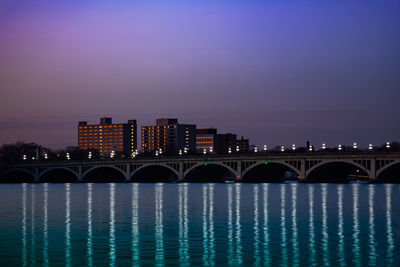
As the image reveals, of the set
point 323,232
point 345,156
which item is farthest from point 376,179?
point 323,232

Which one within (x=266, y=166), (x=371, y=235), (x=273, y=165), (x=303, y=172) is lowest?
(x=371, y=235)

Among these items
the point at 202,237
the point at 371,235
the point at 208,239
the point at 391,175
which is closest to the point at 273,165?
the point at 391,175

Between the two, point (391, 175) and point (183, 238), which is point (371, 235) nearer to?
point (183, 238)

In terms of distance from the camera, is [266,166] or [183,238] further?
[266,166]

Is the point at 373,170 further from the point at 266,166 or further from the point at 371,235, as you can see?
the point at 371,235

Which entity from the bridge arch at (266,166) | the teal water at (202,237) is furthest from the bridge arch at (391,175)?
the teal water at (202,237)

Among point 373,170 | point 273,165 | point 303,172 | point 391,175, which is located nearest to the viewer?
point 373,170

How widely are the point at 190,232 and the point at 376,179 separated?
108 meters

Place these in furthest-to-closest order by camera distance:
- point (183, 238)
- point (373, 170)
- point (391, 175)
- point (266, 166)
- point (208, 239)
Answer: point (266, 166)
point (391, 175)
point (373, 170)
point (183, 238)
point (208, 239)

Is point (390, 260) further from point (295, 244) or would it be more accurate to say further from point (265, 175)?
point (265, 175)

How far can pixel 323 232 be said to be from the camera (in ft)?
150

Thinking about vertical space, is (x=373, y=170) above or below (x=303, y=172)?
above

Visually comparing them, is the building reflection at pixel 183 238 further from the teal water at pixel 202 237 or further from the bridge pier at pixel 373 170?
the bridge pier at pixel 373 170

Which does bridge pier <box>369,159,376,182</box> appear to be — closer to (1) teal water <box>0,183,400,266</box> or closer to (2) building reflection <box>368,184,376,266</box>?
(2) building reflection <box>368,184,376,266</box>
